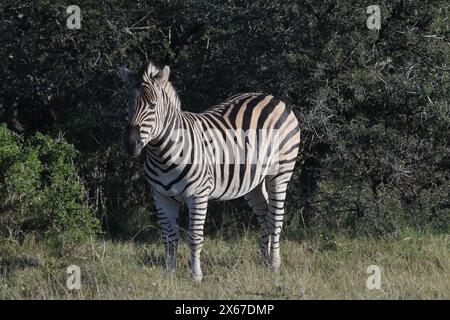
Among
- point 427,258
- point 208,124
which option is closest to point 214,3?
point 208,124

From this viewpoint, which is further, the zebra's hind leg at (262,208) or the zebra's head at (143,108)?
the zebra's hind leg at (262,208)

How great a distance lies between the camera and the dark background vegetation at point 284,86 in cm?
930

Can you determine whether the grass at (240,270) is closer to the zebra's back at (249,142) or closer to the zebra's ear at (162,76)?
the zebra's back at (249,142)

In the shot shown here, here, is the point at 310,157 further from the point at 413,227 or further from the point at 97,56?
the point at 97,56

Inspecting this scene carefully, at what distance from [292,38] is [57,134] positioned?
3696 mm

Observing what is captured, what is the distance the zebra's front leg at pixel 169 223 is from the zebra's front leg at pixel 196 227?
245 millimetres

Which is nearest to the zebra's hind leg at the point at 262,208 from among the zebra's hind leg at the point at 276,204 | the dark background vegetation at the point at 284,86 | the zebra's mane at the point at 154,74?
the zebra's hind leg at the point at 276,204

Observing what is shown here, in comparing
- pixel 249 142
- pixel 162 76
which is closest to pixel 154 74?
pixel 162 76

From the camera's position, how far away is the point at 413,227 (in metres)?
→ 9.62

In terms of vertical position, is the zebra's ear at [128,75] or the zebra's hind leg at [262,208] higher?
the zebra's ear at [128,75]

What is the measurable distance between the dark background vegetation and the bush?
0.07 feet

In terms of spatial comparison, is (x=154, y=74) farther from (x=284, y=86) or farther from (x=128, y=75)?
(x=284, y=86)

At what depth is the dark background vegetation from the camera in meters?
9.30

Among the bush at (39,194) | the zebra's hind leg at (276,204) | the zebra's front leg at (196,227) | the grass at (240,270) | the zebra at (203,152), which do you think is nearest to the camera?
the grass at (240,270)
